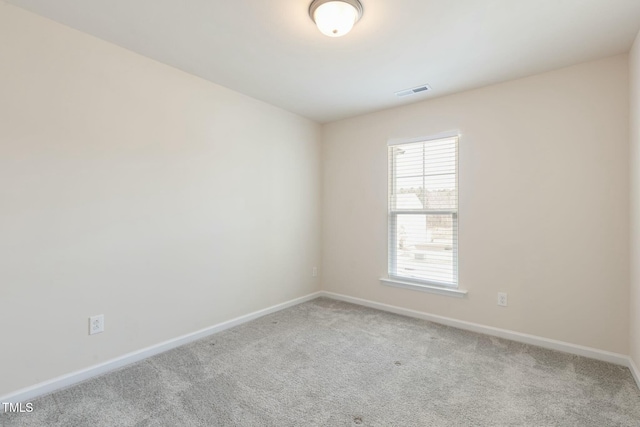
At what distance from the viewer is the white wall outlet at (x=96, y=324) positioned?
86.0 inches

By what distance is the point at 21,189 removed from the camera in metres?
1.90

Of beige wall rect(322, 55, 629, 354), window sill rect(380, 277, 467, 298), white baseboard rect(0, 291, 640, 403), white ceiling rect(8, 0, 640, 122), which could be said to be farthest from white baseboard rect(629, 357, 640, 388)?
white ceiling rect(8, 0, 640, 122)

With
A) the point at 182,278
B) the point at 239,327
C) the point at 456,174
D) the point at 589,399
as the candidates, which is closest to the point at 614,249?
the point at 589,399

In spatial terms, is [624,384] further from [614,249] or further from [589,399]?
[614,249]

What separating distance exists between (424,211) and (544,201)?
1.08 metres

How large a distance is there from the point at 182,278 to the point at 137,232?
0.57 metres

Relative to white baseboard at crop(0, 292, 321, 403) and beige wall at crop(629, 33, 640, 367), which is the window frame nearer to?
beige wall at crop(629, 33, 640, 367)

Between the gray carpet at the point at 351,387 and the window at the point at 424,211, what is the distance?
0.77 m

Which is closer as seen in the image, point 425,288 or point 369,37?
point 369,37

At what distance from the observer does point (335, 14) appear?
180 cm

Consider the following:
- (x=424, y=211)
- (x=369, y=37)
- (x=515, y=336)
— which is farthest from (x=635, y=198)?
(x=369, y=37)

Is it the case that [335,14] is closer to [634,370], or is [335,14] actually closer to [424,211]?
[424,211]

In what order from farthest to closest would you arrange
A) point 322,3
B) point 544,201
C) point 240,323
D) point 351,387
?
point 240,323 → point 544,201 → point 351,387 → point 322,3

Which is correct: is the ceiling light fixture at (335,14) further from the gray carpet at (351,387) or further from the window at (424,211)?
the gray carpet at (351,387)
